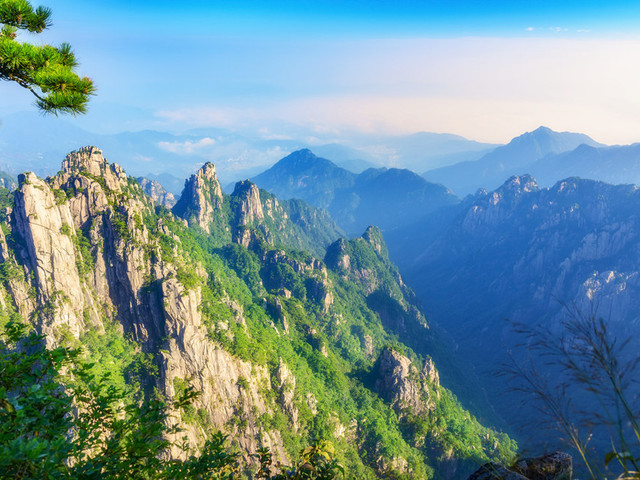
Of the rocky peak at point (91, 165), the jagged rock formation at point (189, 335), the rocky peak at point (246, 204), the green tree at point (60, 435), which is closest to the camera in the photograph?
the green tree at point (60, 435)

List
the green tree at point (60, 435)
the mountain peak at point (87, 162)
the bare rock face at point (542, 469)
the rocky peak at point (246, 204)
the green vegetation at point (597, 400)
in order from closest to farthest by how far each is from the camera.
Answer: the green vegetation at point (597, 400) < the green tree at point (60, 435) < the bare rock face at point (542, 469) < the mountain peak at point (87, 162) < the rocky peak at point (246, 204)

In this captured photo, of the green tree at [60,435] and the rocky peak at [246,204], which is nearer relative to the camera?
the green tree at [60,435]

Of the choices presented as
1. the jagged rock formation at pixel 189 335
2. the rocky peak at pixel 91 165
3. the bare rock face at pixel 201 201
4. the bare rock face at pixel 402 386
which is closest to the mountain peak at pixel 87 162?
the rocky peak at pixel 91 165

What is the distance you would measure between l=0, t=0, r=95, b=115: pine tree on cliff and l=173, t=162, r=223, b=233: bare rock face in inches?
6141

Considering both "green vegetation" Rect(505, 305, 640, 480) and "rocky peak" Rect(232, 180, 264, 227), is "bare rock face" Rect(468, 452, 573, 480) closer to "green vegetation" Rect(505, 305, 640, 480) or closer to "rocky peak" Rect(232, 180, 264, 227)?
"green vegetation" Rect(505, 305, 640, 480)

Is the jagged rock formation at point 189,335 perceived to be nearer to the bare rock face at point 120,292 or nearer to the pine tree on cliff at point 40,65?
the bare rock face at point 120,292

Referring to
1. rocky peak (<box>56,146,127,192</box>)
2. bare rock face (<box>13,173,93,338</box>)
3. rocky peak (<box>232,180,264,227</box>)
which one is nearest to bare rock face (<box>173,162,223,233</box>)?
rocky peak (<box>232,180,264,227</box>)

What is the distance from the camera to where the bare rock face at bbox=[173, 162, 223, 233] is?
533 feet

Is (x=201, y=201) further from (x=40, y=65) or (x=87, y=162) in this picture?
(x=40, y=65)

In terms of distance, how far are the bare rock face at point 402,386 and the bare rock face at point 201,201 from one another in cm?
10885

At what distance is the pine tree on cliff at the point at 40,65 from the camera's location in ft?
31.5

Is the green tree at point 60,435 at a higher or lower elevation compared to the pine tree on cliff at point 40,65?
lower

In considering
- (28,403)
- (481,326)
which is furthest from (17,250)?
(481,326)

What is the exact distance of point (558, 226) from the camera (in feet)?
650
